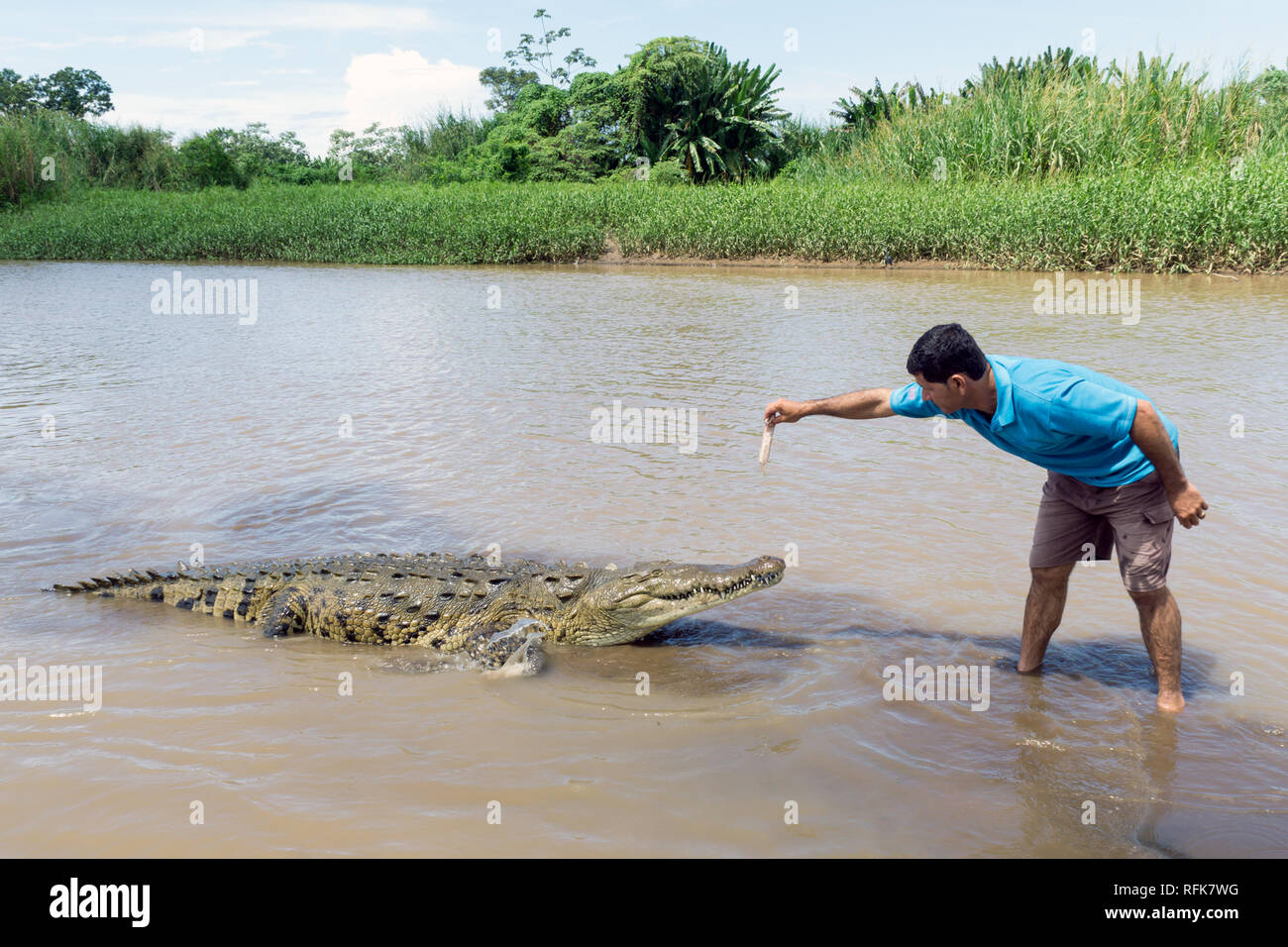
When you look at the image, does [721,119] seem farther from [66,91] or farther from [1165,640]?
[66,91]

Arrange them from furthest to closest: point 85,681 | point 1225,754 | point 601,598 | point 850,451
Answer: point 850,451 → point 601,598 → point 85,681 → point 1225,754

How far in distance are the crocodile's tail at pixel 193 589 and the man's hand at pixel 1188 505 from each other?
4149 millimetres

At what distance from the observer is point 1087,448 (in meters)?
3.32

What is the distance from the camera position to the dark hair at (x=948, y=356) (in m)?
3.21

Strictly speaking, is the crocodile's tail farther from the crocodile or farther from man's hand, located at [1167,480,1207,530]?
man's hand, located at [1167,480,1207,530]

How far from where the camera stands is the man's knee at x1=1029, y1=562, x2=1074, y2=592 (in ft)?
12.3

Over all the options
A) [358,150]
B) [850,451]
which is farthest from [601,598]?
[358,150]

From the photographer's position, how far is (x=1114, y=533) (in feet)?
11.6

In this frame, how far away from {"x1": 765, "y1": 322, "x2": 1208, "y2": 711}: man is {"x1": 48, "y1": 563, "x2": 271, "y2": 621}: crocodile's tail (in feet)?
11.1

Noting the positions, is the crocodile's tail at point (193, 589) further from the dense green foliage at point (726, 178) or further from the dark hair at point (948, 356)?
the dense green foliage at point (726, 178)

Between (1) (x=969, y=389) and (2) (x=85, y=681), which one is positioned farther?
(2) (x=85, y=681)
